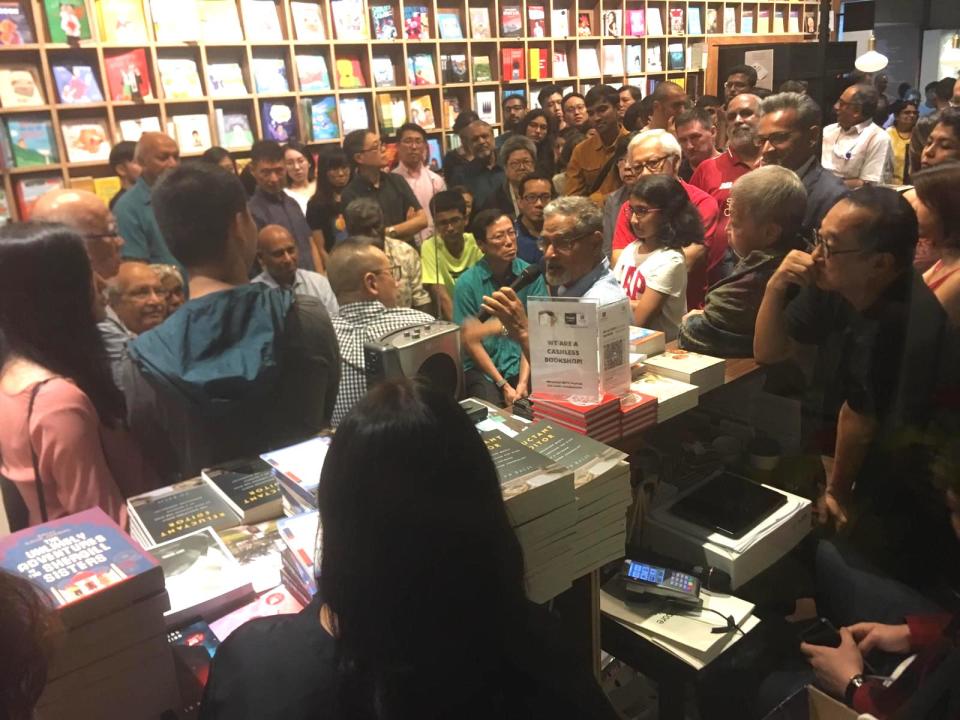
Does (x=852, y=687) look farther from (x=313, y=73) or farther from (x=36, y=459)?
(x=313, y=73)

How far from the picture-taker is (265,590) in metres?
1.32

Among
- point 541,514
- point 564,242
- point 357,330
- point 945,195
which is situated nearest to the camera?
point 541,514

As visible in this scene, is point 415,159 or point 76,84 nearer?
point 76,84

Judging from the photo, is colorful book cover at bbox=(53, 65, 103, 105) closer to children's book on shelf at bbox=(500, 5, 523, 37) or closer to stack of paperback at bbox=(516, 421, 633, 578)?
children's book on shelf at bbox=(500, 5, 523, 37)

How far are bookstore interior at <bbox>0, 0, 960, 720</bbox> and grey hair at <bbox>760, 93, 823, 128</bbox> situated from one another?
1 cm

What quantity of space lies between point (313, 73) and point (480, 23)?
967 mm

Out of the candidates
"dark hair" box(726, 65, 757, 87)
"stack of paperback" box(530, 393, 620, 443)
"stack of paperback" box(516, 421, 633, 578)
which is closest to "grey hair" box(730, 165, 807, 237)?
"dark hair" box(726, 65, 757, 87)

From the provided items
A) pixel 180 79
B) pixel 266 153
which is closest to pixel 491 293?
pixel 266 153

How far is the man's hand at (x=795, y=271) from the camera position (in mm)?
1858

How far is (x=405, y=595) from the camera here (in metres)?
0.93

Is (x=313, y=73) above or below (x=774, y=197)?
above

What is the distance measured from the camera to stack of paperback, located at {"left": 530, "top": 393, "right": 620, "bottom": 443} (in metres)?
1.60

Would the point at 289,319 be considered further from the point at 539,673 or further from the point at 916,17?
the point at 916,17

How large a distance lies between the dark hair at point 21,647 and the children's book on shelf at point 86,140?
3724mm
